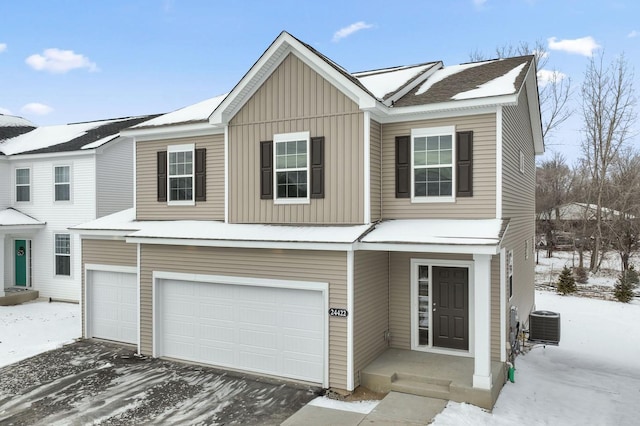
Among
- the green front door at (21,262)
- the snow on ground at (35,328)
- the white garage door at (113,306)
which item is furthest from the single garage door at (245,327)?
the green front door at (21,262)

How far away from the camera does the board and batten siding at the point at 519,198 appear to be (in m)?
11.0

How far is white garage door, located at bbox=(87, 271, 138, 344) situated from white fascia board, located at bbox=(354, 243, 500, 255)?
287 inches

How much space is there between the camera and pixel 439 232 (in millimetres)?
9547

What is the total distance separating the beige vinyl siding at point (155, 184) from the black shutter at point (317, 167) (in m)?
2.96

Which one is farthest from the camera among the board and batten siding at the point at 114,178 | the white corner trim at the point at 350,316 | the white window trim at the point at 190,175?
the board and batten siding at the point at 114,178

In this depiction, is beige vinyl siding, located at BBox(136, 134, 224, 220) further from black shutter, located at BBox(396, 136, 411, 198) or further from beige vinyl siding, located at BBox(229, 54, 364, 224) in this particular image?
black shutter, located at BBox(396, 136, 411, 198)

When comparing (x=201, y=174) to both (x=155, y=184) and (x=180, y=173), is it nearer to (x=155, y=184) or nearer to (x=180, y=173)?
(x=180, y=173)

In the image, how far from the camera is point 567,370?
11586mm

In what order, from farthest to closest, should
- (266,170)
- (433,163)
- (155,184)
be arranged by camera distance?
(155,184), (266,170), (433,163)

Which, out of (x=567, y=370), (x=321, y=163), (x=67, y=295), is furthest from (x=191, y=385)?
(x=67, y=295)

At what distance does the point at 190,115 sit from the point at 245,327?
6.75m

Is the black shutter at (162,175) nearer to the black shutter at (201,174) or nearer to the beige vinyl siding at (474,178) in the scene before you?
the black shutter at (201,174)

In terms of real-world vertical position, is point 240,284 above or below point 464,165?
below

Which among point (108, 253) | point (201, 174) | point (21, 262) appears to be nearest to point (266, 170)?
point (201, 174)
